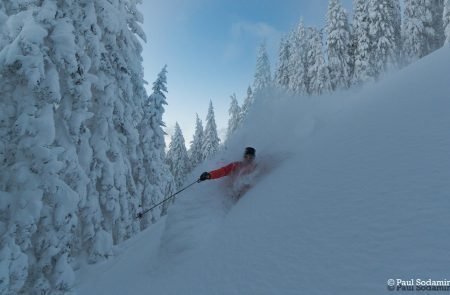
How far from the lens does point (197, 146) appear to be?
53.4 meters

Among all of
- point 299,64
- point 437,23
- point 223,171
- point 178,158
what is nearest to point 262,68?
point 299,64

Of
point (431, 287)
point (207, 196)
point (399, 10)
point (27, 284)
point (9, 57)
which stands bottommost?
point (27, 284)

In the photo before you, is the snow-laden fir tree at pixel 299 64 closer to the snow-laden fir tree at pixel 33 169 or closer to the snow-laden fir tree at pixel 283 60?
the snow-laden fir tree at pixel 283 60

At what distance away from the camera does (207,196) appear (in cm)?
768

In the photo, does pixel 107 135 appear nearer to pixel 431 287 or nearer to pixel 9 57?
pixel 9 57

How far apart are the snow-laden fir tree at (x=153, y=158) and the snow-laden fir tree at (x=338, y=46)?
57.5 feet

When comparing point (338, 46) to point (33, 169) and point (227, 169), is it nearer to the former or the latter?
point (227, 169)

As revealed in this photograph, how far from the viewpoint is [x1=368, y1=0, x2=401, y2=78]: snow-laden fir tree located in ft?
103

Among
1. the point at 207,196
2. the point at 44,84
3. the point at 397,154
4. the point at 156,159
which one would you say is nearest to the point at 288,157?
the point at 207,196

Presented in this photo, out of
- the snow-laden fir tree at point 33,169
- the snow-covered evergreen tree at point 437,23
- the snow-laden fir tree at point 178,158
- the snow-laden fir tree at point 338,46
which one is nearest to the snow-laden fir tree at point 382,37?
the snow-laden fir tree at point 338,46

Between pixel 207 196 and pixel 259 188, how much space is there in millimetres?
1468

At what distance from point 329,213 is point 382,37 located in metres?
31.3

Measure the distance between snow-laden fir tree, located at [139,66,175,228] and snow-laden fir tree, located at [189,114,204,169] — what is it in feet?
86.1

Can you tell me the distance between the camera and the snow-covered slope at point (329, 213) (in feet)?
10.8
